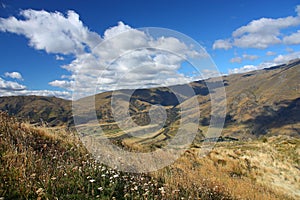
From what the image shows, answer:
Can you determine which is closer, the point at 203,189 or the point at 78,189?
the point at 78,189

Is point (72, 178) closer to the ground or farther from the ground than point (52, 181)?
closer to the ground

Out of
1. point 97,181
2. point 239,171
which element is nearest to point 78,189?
point 97,181

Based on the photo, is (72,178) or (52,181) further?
(72,178)

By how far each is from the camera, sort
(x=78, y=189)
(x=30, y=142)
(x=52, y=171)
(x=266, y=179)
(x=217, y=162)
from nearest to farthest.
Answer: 1. (x=78, y=189)
2. (x=52, y=171)
3. (x=30, y=142)
4. (x=266, y=179)
5. (x=217, y=162)

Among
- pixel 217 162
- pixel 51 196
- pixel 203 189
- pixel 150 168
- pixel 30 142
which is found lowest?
pixel 217 162

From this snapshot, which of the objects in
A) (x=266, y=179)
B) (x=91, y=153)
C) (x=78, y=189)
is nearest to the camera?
(x=78, y=189)

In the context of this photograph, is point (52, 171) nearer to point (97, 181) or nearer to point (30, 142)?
point (97, 181)

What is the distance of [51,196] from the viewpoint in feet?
18.7

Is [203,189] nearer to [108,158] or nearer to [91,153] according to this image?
[108,158]

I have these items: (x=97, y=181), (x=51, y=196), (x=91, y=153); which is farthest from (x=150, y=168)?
(x=51, y=196)

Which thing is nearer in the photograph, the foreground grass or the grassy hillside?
the foreground grass

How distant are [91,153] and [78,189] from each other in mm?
3716

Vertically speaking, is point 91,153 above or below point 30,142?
below

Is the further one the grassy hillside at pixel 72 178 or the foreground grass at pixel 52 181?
the grassy hillside at pixel 72 178
